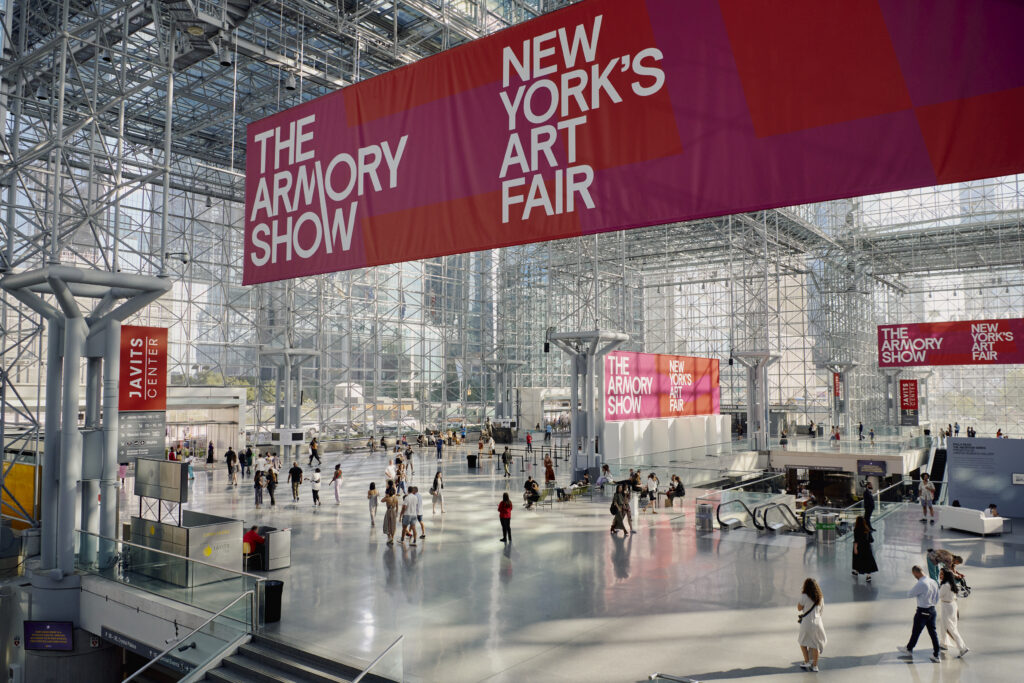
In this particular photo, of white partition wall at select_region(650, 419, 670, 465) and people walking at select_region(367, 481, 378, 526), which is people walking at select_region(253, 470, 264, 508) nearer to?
people walking at select_region(367, 481, 378, 526)

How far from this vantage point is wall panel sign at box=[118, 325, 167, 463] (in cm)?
1545

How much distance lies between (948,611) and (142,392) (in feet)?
50.5

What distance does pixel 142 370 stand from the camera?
15852 mm

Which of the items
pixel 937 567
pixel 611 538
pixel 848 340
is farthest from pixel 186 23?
pixel 848 340

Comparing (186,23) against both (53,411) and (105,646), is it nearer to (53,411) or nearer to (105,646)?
(53,411)

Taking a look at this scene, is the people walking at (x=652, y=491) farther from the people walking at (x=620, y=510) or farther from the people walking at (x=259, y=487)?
the people walking at (x=259, y=487)

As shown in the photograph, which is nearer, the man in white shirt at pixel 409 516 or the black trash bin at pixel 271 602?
the black trash bin at pixel 271 602

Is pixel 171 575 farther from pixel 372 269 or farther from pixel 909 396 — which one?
pixel 909 396

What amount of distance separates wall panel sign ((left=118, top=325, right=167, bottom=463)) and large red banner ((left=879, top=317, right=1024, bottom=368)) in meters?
29.0

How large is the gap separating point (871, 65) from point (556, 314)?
151 ft

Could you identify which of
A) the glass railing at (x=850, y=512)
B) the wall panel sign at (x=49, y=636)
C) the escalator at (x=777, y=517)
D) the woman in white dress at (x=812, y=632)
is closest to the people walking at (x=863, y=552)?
the glass railing at (x=850, y=512)

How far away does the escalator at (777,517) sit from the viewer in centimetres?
1515

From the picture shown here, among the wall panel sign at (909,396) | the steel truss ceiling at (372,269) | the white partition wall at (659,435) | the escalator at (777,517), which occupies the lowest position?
the escalator at (777,517)

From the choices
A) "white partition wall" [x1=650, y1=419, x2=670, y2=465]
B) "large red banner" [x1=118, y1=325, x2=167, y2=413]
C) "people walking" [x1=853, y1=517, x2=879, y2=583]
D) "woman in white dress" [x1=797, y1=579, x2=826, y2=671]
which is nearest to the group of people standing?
"woman in white dress" [x1=797, y1=579, x2=826, y2=671]
